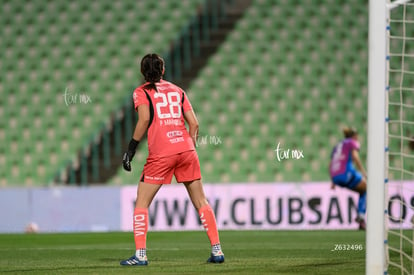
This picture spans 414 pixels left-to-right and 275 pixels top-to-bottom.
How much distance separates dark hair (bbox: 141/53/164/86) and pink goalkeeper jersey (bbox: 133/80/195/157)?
0.09 m

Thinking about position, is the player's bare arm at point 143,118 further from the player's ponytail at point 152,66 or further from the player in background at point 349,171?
the player in background at point 349,171

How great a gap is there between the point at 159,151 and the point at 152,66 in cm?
70

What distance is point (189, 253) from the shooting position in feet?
26.7

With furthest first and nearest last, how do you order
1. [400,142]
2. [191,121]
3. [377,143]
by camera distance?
1. [400,142]
2. [191,121]
3. [377,143]

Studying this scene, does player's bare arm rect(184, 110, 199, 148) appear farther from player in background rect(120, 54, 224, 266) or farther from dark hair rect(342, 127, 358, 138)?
dark hair rect(342, 127, 358, 138)

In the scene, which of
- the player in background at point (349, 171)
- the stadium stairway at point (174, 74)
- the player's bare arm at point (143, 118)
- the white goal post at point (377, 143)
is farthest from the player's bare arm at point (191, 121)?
the stadium stairway at point (174, 74)

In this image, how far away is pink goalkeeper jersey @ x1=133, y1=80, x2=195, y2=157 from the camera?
21.2 feet

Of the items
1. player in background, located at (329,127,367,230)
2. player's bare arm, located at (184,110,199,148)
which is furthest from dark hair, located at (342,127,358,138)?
player's bare arm, located at (184,110,199,148)

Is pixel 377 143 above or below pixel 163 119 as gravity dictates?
below

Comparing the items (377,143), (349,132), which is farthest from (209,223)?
(349,132)

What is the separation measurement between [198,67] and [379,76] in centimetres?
1224

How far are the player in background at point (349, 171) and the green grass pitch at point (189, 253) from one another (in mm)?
753

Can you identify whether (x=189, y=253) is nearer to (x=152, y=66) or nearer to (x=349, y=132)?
(x=152, y=66)

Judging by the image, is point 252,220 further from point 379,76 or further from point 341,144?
point 379,76
